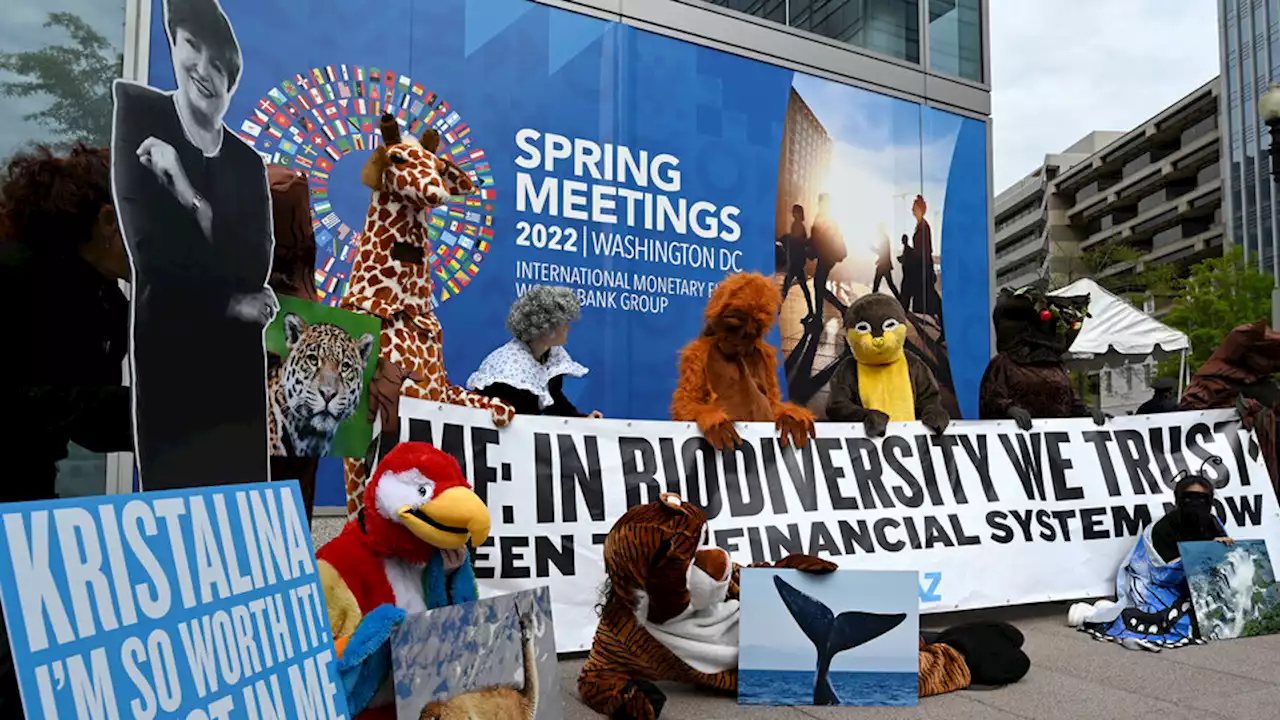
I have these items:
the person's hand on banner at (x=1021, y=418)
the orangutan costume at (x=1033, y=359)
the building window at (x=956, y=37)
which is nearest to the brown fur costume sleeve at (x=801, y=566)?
the person's hand on banner at (x=1021, y=418)

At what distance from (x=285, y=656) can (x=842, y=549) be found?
310cm

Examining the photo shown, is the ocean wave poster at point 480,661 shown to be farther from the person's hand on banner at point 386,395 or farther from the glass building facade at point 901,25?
the glass building facade at point 901,25

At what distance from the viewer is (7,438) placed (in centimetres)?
197

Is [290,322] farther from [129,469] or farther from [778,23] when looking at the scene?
[778,23]

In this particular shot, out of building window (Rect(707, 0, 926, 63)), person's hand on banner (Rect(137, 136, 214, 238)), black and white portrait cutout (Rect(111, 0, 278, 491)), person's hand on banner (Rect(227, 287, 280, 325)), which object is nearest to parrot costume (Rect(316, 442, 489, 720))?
black and white portrait cutout (Rect(111, 0, 278, 491))

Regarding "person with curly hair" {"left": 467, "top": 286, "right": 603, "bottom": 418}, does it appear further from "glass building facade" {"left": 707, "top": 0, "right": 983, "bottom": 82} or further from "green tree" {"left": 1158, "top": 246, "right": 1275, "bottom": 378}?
"green tree" {"left": 1158, "top": 246, "right": 1275, "bottom": 378}

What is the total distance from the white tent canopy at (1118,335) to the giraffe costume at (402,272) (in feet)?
31.6

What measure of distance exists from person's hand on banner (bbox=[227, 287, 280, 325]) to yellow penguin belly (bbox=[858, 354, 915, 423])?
3.27m

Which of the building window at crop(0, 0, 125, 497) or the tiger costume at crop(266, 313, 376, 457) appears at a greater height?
the building window at crop(0, 0, 125, 497)

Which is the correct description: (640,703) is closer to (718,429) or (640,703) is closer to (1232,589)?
(718,429)

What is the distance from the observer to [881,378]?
5.12 metres

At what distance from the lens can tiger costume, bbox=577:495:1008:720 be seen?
3.09 metres

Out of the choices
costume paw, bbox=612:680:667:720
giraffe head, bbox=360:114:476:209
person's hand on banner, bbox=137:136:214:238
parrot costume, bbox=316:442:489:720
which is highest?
giraffe head, bbox=360:114:476:209

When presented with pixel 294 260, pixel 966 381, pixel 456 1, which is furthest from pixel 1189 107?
pixel 294 260
